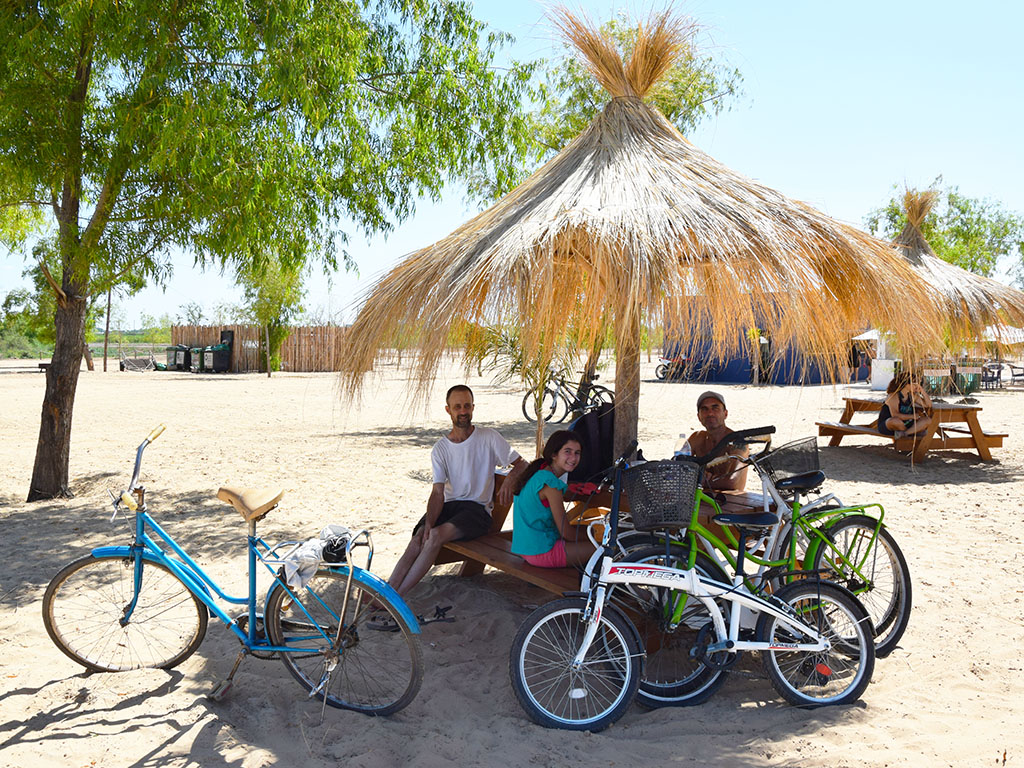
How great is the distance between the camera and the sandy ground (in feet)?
9.84

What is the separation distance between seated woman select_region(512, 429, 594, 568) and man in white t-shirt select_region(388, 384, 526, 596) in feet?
1.42

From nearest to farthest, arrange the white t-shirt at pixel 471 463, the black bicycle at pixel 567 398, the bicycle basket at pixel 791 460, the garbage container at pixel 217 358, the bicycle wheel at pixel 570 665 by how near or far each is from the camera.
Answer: the bicycle wheel at pixel 570 665 → the bicycle basket at pixel 791 460 → the white t-shirt at pixel 471 463 → the black bicycle at pixel 567 398 → the garbage container at pixel 217 358

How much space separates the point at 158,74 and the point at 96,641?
13.8 feet

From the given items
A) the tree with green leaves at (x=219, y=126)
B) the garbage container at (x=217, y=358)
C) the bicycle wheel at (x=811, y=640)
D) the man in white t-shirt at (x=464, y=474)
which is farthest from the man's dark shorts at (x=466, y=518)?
the garbage container at (x=217, y=358)

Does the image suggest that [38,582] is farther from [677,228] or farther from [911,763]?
[911,763]

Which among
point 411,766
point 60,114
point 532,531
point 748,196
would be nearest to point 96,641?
point 411,766

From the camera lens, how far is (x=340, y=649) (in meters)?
3.30

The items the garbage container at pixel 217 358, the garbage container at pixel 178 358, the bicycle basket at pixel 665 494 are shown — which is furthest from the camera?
the garbage container at pixel 178 358

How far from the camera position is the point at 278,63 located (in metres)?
5.87

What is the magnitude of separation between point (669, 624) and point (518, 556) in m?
0.96

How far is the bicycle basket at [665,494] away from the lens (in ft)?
10.7

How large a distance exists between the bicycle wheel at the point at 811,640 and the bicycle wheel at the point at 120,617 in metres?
2.54

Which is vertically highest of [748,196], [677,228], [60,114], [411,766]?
[60,114]

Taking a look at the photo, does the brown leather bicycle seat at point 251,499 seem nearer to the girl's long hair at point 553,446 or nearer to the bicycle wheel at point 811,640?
the girl's long hair at point 553,446
